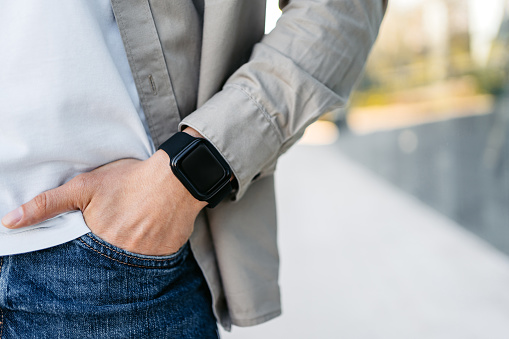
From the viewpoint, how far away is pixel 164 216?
836 millimetres

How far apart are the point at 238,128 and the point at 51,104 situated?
343 mm

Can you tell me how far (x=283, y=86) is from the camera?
0.90 metres

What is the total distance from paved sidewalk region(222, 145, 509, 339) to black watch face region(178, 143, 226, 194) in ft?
6.74

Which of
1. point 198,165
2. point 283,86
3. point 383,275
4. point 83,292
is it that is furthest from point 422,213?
point 83,292

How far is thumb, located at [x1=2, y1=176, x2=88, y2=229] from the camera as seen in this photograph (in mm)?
780

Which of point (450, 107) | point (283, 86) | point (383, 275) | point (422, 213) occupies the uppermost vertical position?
point (283, 86)

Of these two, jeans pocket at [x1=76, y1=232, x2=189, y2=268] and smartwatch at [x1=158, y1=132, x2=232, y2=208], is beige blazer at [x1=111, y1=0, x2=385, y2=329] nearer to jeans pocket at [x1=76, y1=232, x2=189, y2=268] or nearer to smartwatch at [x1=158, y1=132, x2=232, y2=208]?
smartwatch at [x1=158, y1=132, x2=232, y2=208]

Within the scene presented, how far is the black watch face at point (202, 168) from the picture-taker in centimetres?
83

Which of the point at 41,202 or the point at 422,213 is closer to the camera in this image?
the point at 41,202

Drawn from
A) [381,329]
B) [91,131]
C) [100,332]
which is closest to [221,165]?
[91,131]

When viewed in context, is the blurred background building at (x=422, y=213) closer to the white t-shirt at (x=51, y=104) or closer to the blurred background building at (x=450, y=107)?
the blurred background building at (x=450, y=107)

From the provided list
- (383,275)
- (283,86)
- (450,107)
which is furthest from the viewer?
(450,107)

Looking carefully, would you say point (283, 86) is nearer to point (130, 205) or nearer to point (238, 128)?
point (238, 128)

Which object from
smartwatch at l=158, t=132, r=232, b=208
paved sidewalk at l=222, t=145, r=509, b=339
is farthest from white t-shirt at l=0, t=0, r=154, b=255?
paved sidewalk at l=222, t=145, r=509, b=339
